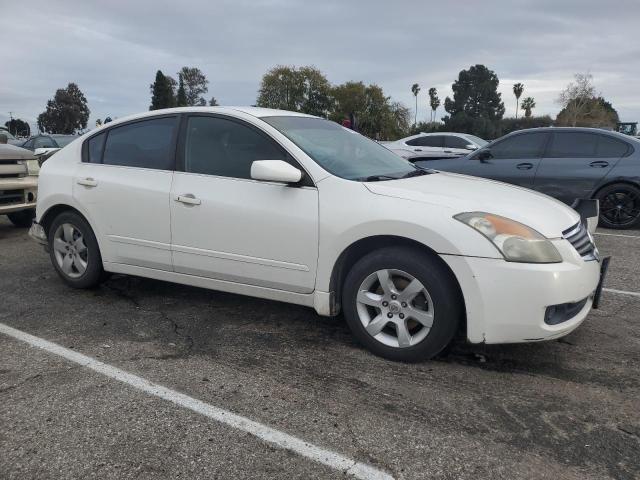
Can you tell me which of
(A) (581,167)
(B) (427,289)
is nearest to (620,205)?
(A) (581,167)

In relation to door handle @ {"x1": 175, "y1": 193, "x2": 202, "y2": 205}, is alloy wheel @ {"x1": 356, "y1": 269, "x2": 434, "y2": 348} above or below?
below

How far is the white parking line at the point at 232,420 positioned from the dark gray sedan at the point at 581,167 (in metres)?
6.69

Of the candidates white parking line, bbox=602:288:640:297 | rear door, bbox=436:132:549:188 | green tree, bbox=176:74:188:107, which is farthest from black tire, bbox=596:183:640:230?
green tree, bbox=176:74:188:107

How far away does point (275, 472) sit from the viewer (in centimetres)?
230

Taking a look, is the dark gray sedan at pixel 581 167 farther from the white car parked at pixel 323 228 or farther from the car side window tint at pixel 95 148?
the car side window tint at pixel 95 148

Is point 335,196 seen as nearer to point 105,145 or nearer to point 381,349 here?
point 381,349

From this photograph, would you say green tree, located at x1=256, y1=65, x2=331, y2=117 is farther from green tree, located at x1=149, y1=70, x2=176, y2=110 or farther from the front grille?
the front grille

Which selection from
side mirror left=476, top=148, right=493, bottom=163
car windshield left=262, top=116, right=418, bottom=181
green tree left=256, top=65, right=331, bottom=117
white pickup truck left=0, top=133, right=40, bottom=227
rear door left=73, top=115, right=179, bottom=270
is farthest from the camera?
green tree left=256, top=65, right=331, bottom=117

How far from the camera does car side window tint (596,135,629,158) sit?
Answer: 314 inches

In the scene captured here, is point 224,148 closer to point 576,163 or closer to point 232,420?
point 232,420

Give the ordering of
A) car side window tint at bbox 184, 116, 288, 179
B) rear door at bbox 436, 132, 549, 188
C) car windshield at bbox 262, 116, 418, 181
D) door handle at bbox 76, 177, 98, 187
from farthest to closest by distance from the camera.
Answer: rear door at bbox 436, 132, 549, 188 → door handle at bbox 76, 177, 98, 187 → car side window tint at bbox 184, 116, 288, 179 → car windshield at bbox 262, 116, 418, 181

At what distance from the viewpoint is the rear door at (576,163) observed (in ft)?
26.1

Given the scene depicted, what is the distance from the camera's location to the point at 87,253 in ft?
15.4

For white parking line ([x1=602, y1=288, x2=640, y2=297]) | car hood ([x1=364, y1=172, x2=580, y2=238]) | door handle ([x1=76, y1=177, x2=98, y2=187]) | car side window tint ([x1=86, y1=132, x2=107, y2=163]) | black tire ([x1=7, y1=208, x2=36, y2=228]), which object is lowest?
black tire ([x1=7, y1=208, x2=36, y2=228])
